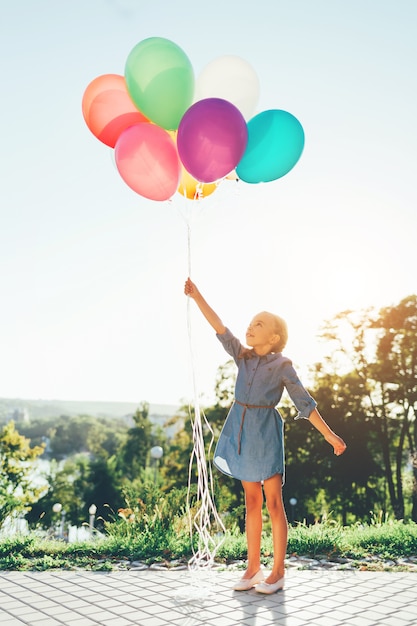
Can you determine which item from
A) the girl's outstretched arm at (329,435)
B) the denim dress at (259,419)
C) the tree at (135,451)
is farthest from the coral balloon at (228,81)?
the tree at (135,451)

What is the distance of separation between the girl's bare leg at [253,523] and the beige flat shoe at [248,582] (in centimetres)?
3

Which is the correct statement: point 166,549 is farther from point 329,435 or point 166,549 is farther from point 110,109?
point 110,109

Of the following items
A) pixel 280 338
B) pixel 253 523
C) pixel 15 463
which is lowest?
pixel 15 463

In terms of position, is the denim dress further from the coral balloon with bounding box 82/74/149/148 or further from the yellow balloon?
the coral balloon with bounding box 82/74/149/148

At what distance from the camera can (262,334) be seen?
360cm

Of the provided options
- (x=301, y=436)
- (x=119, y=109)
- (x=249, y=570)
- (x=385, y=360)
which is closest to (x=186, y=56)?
(x=119, y=109)

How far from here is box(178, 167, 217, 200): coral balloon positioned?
155 inches

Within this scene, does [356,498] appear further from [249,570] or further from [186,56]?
[186,56]

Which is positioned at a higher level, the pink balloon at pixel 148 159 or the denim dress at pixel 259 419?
the pink balloon at pixel 148 159

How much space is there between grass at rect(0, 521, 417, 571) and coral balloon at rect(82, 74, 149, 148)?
328 centimetres

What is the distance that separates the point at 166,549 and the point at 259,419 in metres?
1.87

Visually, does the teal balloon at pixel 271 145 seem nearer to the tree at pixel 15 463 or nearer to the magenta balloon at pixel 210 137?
the magenta balloon at pixel 210 137

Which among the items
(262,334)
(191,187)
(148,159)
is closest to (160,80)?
(148,159)

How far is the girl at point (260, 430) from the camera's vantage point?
3414 millimetres
